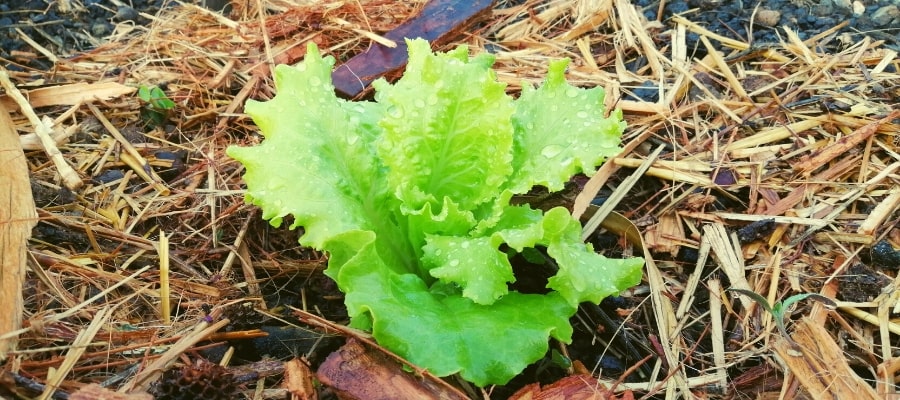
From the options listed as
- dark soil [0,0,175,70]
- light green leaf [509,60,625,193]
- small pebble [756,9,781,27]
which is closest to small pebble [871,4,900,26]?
small pebble [756,9,781,27]

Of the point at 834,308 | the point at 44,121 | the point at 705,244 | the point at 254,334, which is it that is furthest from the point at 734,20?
the point at 44,121

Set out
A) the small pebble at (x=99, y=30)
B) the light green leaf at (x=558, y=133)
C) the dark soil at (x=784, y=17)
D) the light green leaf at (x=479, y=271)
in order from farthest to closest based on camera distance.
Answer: the small pebble at (x=99, y=30) < the dark soil at (x=784, y=17) < the light green leaf at (x=558, y=133) < the light green leaf at (x=479, y=271)

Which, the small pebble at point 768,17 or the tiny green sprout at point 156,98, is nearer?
the tiny green sprout at point 156,98

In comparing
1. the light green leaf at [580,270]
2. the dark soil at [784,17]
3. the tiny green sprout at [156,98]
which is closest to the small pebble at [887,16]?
the dark soil at [784,17]

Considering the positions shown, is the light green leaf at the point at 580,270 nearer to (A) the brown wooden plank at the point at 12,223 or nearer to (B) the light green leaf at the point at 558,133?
(B) the light green leaf at the point at 558,133

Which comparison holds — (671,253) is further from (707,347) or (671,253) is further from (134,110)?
(134,110)

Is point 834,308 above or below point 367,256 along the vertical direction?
below

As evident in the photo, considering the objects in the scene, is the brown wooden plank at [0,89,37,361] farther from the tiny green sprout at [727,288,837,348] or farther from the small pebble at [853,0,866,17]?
the small pebble at [853,0,866,17]

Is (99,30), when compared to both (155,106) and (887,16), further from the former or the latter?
(887,16)
